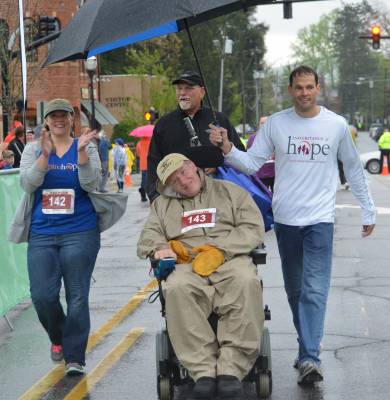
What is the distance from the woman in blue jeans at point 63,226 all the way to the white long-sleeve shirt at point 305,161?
1.05 m

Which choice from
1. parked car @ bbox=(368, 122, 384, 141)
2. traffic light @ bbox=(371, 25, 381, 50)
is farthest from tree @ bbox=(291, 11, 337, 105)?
traffic light @ bbox=(371, 25, 381, 50)

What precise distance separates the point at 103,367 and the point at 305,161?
198 cm

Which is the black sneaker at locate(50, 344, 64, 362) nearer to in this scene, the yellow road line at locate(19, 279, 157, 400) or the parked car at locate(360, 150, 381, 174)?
the yellow road line at locate(19, 279, 157, 400)

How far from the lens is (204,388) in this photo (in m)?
6.51

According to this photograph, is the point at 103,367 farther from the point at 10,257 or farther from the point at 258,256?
the point at 10,257

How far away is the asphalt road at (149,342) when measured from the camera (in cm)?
732

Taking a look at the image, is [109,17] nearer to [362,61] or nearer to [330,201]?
[330,201]

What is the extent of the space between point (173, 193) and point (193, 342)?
41.4 inches

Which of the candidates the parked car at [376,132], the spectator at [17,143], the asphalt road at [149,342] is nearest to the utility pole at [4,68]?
the spectator at [17,143]

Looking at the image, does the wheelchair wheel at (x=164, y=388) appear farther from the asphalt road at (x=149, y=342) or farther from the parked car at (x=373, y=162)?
the parked car at (x=373, y=162)

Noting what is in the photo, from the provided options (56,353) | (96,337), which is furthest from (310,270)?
(96,337)

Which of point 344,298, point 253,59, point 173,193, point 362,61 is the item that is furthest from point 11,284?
point 362,61

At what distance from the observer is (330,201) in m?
7.54

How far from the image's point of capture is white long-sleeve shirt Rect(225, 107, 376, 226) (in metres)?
7.48
